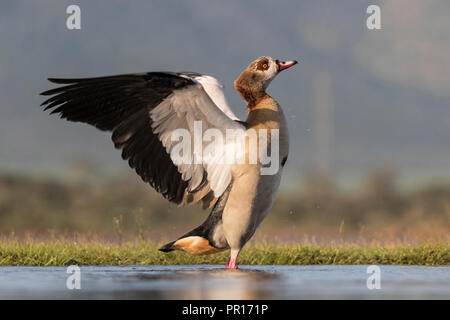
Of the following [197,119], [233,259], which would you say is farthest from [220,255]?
[197,119]

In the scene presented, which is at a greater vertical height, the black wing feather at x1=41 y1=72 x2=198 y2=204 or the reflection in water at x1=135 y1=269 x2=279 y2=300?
the black wing feather at x1=41 y1=72 x2=198 y2=204

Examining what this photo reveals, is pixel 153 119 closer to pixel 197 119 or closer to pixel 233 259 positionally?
pixel 197 119

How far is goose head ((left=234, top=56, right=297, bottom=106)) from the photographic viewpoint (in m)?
8.30

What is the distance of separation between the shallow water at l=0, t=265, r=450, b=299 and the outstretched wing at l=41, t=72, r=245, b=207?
1.04 m

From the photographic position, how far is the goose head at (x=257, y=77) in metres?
8.30

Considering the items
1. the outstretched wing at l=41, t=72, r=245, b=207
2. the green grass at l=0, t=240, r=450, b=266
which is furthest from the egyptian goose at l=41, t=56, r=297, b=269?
the green grass at l=0, t=240, r=450, b=266

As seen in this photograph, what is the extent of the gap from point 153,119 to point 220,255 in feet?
8.76

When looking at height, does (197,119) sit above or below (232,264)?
above

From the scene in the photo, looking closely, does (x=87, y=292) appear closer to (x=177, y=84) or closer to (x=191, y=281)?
(x=191, y=281)

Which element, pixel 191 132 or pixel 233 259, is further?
pixel 233 259

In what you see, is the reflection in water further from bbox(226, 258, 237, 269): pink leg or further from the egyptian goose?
the egyptian goose

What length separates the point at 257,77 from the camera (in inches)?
327

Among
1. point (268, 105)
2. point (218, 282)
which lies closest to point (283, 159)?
point (268, 105)

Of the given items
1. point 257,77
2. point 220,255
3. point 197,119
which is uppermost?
point 257,77
